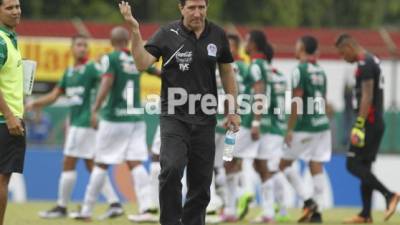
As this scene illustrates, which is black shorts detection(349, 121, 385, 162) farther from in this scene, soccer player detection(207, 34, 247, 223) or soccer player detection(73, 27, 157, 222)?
soccer player detection(73, 27, 157, 222)

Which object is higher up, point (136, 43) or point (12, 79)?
point (136, 43)

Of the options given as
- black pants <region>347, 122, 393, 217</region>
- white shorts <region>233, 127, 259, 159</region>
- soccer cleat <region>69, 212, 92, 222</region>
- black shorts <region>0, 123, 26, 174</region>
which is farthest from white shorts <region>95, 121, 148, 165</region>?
black shorts <region>0, 123, 26, 174</region>

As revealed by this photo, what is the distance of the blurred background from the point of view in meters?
22.1

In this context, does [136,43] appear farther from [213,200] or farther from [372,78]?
[372,78]

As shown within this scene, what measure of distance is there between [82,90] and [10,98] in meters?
5.74

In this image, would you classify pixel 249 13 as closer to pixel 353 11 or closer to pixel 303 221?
pixel 353 11

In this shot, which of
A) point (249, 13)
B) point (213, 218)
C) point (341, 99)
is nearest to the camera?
point (213, 218)

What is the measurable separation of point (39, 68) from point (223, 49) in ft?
71.6

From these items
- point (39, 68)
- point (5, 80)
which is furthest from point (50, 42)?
point (5, 80)

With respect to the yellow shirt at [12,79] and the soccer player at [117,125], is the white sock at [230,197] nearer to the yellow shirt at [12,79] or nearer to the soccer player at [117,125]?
the soccer player at [117,125]

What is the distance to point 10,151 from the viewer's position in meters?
11.2

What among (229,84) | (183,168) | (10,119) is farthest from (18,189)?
(183,168)

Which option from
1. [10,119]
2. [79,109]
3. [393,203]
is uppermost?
[79,109]

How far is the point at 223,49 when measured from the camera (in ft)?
37.5
